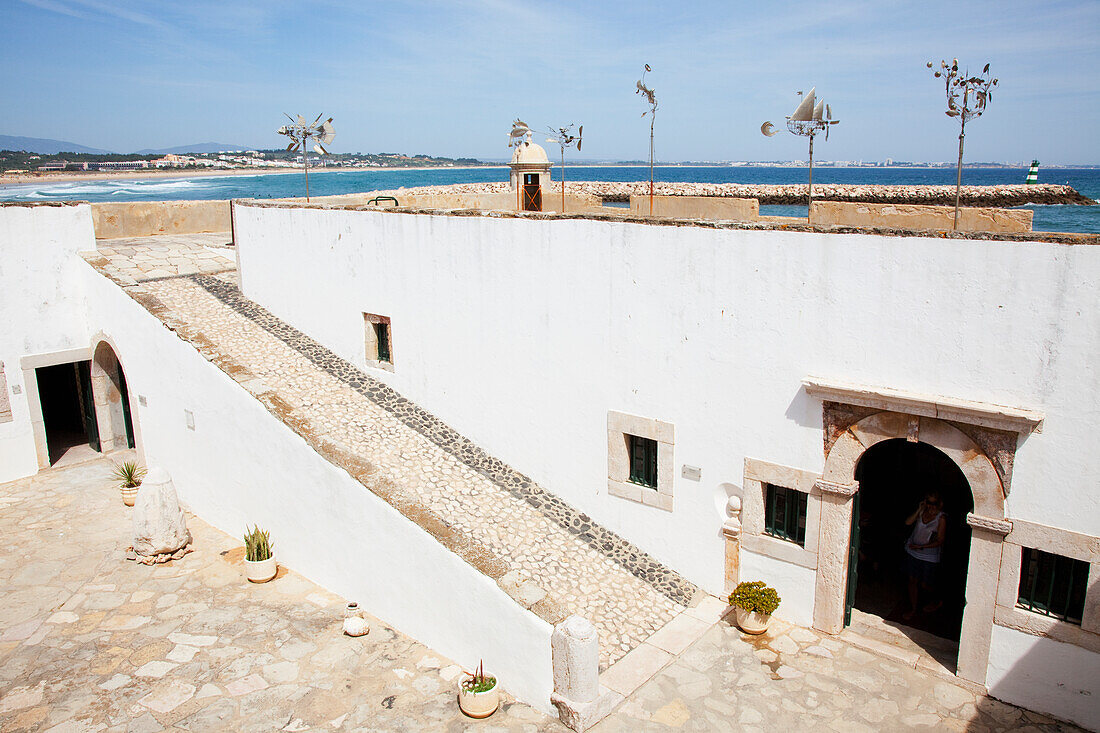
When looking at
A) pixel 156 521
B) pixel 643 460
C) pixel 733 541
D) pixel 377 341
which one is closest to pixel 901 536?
pixel 733 541

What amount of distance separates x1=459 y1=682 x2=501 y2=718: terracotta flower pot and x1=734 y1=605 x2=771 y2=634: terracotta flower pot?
286cm

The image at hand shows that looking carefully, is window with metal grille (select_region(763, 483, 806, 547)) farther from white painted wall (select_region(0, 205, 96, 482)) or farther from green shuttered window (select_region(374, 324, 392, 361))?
white painted wall (select_region(0, 205, 96, 482))

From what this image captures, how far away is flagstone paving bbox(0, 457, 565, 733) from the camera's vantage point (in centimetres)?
748

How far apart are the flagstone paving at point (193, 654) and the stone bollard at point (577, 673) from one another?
352mm

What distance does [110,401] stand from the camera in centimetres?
1483

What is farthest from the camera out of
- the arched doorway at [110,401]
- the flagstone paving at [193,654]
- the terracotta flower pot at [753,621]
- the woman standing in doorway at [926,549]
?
the arched doorway at [110,401]

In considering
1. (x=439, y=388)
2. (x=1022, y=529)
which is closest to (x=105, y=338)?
(x=439, y=388)

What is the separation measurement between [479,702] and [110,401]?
445 inches

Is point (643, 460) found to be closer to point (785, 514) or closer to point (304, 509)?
point (785, 514)

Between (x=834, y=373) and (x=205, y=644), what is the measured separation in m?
7.75

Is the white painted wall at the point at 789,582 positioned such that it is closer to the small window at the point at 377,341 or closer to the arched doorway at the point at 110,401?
the small window at the point at 377,341

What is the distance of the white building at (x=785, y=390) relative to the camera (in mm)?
6816

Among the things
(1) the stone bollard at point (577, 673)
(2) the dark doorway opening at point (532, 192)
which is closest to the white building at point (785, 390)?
(1) the stone bollard at point (577, 673)

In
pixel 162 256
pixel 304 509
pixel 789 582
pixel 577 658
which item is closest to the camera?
pixel 577 658
